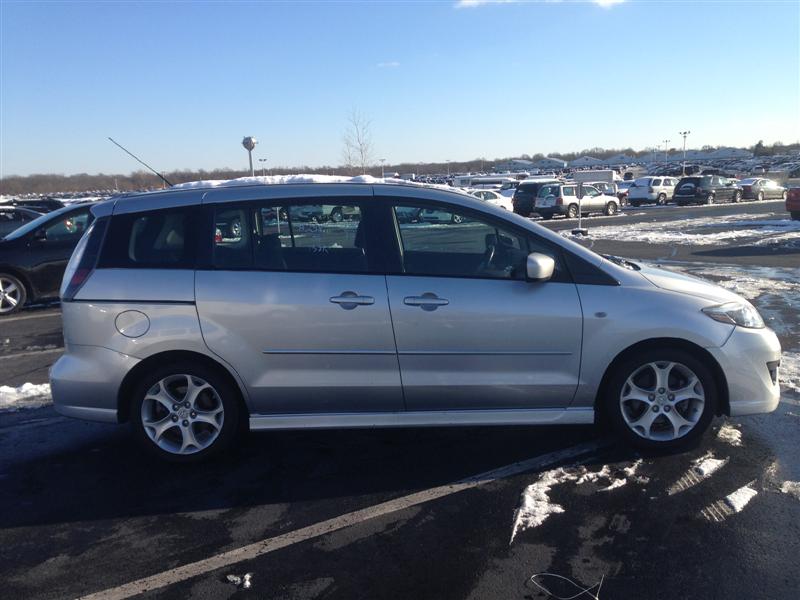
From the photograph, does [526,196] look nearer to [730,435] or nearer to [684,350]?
[730,435]

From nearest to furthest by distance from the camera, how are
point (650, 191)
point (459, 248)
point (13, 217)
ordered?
point (459, 248)
point (13, 217)
point (650, 191)

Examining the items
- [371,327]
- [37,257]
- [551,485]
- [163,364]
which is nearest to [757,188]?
[37,257]

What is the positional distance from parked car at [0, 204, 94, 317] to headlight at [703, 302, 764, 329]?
9209 millimetres

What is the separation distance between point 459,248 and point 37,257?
8402mm

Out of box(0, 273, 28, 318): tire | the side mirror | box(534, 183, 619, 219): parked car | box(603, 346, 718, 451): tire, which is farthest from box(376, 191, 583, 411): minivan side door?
box(534, 183, 619, 219): parked car

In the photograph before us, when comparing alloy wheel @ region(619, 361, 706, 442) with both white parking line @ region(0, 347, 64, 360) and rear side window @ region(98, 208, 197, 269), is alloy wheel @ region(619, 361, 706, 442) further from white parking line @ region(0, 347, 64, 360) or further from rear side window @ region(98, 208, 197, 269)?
white parking line @ region(0, 347, 64, 360)

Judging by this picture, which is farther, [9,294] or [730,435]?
[9,294]

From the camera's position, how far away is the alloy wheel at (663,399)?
14.6 feet

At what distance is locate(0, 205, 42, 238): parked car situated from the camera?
15.6m

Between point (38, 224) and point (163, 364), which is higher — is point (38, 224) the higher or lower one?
the higher one

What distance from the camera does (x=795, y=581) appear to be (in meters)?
3.09

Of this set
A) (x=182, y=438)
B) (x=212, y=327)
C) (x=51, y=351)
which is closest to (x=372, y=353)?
(x=212, y=327)

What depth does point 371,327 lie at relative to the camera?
14.2 feet

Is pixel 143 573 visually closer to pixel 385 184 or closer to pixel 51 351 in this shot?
pixel 385 184
